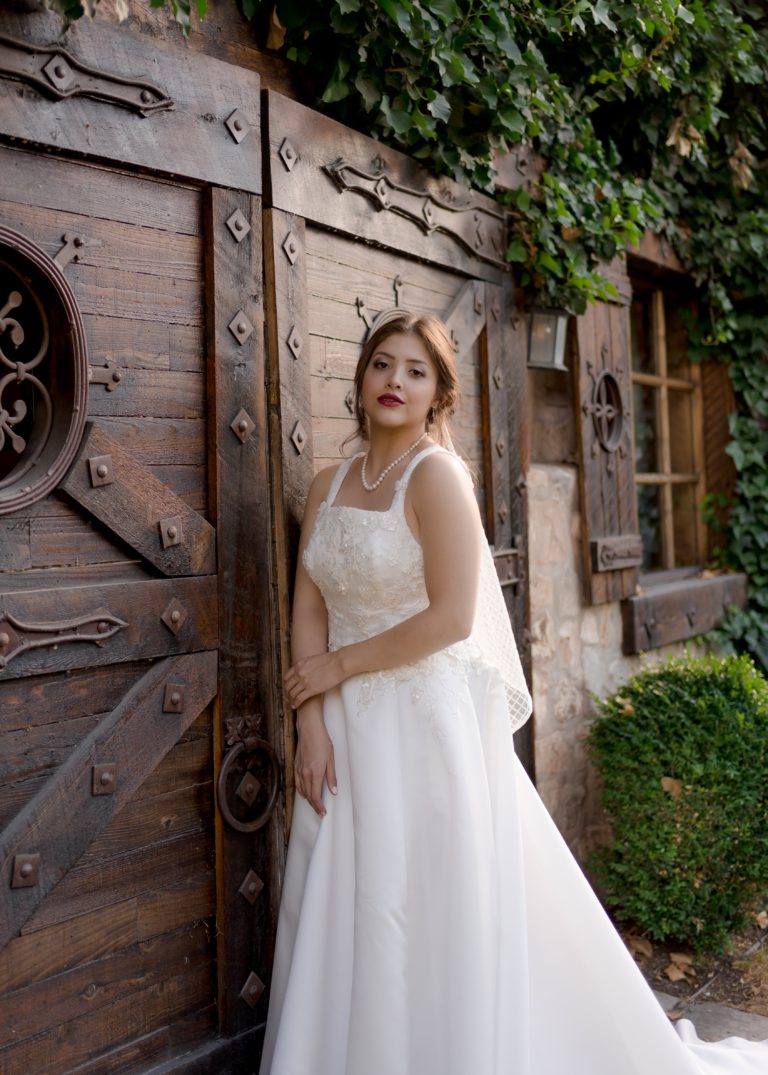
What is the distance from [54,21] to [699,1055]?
3098 mm

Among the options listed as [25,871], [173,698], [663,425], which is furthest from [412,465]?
[663,425]

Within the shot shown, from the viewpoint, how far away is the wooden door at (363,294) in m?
2.83

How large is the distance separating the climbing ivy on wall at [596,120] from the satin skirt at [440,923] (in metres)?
1.77

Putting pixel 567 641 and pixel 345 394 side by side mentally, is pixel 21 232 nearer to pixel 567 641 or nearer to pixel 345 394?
pixel 345 394

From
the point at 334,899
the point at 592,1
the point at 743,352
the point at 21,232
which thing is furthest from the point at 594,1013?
the point at 743,352

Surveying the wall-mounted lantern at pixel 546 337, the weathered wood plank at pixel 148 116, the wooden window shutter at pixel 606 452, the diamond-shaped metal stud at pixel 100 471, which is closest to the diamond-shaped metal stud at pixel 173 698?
the diamond-shaped metal stud at pixel 100 471

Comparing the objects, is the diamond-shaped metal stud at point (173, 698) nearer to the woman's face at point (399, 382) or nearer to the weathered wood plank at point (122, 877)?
the weathered wood plank at point (122, 877)

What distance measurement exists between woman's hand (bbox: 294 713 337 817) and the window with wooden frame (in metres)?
3.20

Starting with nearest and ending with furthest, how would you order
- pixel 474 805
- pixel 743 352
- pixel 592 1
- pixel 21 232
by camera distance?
1. pixel 21 232
2. pixel 474 805
3. pixel 592 1
4. pixel 743 352

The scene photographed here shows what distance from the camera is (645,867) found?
13.0 feet

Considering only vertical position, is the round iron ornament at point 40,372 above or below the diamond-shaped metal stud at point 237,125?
below

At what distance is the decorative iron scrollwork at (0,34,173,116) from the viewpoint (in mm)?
2139

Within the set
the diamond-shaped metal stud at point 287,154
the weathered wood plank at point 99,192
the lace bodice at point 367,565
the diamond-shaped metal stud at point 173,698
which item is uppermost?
the diamond-shaped metal stud at point 287,154

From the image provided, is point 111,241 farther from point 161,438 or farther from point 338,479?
point 338,479
